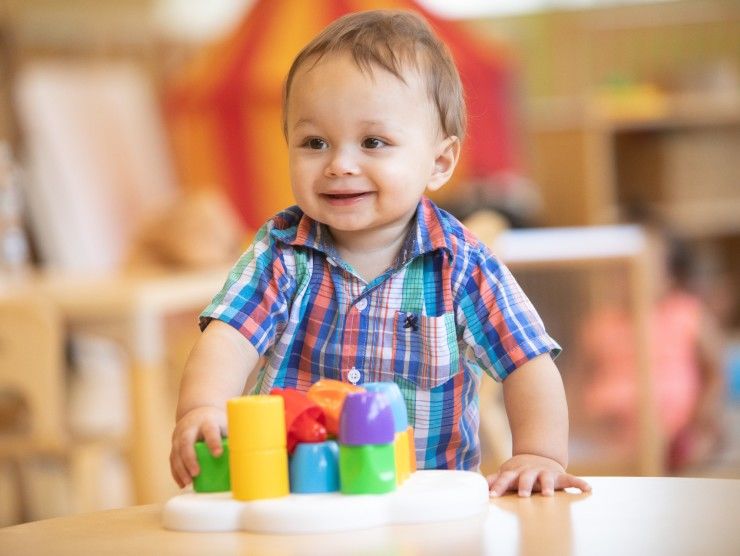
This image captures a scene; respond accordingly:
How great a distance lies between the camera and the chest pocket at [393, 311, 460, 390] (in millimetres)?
878

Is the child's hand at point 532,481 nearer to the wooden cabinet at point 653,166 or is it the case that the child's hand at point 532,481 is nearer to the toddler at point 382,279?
the toddler at point 382,279

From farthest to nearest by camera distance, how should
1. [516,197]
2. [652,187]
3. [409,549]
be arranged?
1. [652,187]
2. [516,197]
3. [409,549]

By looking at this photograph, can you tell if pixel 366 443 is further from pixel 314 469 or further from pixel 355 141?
pixel 355 141

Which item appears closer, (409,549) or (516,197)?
(409,549)

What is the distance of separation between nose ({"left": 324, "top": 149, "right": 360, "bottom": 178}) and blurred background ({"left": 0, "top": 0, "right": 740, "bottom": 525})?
0.35 meters

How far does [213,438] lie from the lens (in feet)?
2.28

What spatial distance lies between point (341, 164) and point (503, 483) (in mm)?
243

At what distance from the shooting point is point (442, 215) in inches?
36.7

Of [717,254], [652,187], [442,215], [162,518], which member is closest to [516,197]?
[652,187]

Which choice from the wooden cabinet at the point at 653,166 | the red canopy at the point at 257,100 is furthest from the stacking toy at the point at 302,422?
the wooden cabinet at the point at 653,166

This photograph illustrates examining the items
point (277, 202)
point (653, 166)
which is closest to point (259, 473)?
point (277, 202)

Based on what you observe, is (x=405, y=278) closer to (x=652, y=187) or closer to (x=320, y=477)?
(x=320, y=477)

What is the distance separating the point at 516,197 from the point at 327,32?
3.10 m

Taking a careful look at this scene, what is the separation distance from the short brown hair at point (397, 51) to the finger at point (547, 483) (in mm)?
287
